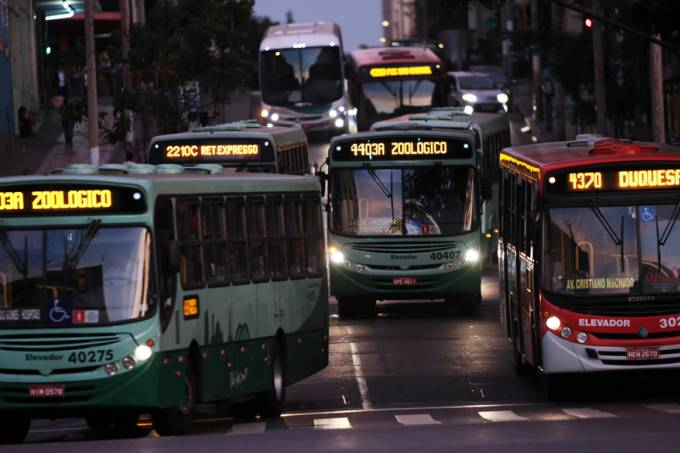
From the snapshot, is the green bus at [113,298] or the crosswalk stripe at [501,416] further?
Result: the crosswalk stripe at [501,416]

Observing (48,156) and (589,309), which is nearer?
(589,309)

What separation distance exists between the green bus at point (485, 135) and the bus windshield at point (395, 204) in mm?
1694

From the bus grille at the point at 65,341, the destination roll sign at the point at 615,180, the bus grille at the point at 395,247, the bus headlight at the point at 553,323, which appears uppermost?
the destination roll sign at the point at 615,180

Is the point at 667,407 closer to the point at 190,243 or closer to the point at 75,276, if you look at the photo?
the point at 190,243

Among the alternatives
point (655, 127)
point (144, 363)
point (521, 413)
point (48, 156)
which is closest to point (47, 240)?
point (144, 363)

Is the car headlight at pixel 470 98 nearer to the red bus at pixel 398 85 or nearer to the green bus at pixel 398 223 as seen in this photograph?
the red bus at pixel 398 85

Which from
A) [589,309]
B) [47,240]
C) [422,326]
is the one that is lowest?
[422,326]

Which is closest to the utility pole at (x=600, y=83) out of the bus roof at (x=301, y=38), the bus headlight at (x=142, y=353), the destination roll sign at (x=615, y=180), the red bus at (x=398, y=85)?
the red bus at (x=398, y=85)

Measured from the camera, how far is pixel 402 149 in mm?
29828

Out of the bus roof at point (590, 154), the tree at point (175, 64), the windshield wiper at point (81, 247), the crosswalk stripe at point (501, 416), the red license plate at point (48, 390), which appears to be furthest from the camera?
the tree at point (175, 64)

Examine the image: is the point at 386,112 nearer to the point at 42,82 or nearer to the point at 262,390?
the point at 42,82

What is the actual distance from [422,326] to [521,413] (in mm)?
10905

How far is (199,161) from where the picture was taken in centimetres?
3148

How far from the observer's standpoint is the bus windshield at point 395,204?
2952 cm
